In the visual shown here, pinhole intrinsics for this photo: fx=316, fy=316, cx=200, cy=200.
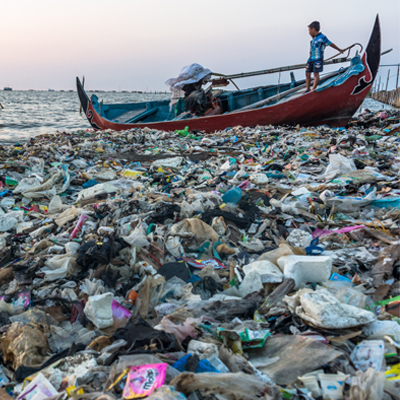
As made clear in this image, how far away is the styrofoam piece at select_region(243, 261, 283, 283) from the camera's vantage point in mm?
2215

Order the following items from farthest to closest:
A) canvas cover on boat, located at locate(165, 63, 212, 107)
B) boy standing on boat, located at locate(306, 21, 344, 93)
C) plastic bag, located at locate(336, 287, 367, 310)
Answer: canvas cover on boat, located at locate(165, 63, 212, 107) → boy standing on boat, located at locate(306, 21, 344, 93) → plastic bag, located at locate(336, 287, 367, 310)

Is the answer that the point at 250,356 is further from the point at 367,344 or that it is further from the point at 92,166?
the point at 92,166

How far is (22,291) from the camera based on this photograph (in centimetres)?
237

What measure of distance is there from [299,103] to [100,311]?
8421mm

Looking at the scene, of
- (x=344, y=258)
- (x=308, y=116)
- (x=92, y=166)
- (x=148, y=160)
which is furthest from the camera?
(x=308, y=116)

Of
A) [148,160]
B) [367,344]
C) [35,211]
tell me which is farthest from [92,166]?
[367,344]

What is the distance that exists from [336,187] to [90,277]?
3220 mm

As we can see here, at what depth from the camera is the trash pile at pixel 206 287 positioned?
1396mm

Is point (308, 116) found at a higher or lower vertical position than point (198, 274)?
higher

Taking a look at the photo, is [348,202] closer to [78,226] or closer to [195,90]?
[78,226]

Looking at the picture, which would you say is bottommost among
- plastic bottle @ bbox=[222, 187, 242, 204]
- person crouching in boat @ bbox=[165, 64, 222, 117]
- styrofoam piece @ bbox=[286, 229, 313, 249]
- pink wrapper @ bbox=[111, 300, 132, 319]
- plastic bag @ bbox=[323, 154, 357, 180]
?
pink wrapper @ bbox=[111, 300, 132, 319]

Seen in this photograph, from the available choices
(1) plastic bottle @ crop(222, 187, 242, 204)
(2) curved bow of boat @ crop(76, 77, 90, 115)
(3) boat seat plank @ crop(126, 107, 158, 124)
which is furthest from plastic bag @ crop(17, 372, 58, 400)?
(2) curved bow of boat @ crop(76, 77, 90, 115)

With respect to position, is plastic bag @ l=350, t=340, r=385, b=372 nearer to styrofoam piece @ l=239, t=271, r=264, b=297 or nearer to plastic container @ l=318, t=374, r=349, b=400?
plastic container @ l=318, t=374, r=349, b=400

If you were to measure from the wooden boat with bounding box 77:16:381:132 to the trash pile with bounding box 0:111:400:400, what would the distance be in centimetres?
424
